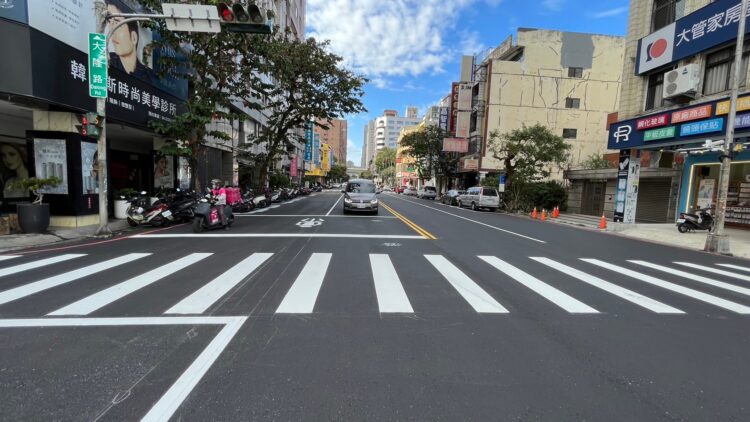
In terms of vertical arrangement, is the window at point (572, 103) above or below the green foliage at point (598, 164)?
above

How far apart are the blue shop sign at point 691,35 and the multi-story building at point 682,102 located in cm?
4

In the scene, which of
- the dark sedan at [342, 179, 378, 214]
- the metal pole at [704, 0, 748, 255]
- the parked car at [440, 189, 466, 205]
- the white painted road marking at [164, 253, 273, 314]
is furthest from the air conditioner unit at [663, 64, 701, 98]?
the parked car at [440, 189, 466, 205]

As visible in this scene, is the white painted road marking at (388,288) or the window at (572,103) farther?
the window at (572,103)

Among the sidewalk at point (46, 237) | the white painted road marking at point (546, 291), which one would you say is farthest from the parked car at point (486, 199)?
the sidewalk at point (46, 237)

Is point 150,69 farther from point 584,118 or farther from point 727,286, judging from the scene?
point 584,118

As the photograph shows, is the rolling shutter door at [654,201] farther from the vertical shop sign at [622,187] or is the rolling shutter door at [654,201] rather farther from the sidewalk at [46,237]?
the sidewalk at [46,237]

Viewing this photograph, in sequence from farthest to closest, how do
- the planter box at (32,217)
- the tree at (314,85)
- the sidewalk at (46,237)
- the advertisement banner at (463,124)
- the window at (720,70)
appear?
the advertisement banner at (463,124), the tree at (314,85), the window at (720,70), the planter box at (32,217), the sidewalk at (46,237)

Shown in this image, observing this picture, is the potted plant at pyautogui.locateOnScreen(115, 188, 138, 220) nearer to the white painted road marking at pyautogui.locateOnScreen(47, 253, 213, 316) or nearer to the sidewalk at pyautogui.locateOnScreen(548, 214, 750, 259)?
the white painted road marking at pyautogui.locateOnScreen(47, 253, 213, 316)

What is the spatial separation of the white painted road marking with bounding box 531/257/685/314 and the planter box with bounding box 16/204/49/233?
45.2ft

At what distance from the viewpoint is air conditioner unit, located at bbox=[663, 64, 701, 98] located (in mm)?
15625

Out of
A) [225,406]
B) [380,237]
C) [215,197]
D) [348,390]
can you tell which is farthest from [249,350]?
[215,197]

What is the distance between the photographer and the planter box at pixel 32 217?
418 inches

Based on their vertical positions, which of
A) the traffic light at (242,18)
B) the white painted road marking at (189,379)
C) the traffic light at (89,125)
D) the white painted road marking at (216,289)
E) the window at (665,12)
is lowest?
the white painted road marking at (216,289)

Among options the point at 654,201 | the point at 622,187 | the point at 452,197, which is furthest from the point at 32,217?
the point at 452,197
